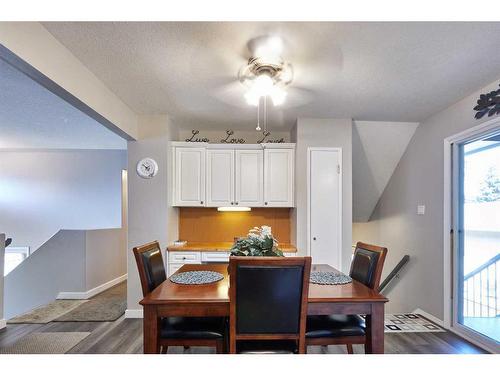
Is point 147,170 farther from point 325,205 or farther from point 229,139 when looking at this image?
point 325,205

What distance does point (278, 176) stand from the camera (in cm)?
388

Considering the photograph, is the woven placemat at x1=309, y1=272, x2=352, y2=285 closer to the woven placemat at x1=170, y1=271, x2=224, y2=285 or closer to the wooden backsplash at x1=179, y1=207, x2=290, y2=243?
the woven placemat at x1=170, y1=271, x2=224, y2=285

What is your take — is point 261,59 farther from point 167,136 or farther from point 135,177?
point 135,177

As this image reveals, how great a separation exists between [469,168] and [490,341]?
5.30ft

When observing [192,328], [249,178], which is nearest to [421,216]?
[249,178]

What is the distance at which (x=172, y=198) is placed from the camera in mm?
3789

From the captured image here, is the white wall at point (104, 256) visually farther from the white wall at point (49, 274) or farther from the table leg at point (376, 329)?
the table leg at point (376, 329)

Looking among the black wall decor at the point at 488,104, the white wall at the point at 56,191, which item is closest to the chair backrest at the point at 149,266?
the black wall decor at the point at 488,104

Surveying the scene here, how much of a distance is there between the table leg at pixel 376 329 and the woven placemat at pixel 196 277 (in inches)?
39.8

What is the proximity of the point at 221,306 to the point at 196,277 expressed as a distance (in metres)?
0.53

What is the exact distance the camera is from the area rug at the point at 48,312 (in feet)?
11.4

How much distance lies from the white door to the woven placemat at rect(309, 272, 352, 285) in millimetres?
1321

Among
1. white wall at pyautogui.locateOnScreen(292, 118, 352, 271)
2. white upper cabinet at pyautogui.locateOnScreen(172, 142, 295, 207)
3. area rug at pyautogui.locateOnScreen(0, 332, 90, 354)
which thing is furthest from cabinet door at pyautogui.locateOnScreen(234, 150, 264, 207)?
area rug at pyautogui.locateOnScreen(0, 332, 90, 354)
